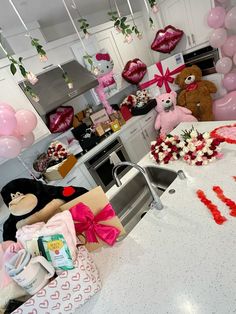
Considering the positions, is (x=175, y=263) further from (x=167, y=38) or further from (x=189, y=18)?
(x=189, y=18)

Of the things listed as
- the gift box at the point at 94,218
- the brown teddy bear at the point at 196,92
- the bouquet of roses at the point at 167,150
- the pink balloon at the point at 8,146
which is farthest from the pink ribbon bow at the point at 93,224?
the brown teddy bear at the point at 196,92

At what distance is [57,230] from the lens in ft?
2.53

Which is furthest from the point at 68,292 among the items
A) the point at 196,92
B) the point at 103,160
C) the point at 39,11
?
the point at 196,92

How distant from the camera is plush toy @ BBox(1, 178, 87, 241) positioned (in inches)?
37.9

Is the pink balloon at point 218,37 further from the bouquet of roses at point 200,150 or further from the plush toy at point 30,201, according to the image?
the plush toy at point 30,201

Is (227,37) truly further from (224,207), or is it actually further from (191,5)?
(224,207)

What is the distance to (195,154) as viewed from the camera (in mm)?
1327

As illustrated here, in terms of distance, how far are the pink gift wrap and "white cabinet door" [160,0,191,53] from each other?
3.17m

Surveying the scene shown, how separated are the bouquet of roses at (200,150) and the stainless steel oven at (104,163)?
1.16m

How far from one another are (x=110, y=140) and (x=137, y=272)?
6.34 feet

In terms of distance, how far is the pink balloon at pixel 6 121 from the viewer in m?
1.71

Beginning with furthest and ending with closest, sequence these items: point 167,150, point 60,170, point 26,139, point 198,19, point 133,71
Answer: point 133,71 < point 198,19 < point 60,170 < point 26,139 < point 167,150

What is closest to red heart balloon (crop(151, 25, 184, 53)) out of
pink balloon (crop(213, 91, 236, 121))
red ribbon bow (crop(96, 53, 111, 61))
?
red ribbon bow (crop(96, 53, 111, 61))

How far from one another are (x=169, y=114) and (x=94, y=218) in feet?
7.66
